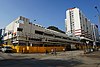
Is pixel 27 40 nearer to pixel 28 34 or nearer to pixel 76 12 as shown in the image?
pixel 28 34

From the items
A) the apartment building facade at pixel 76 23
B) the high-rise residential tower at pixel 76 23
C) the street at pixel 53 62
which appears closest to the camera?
the street at pixel 53 62

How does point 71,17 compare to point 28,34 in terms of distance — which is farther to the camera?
point 71,17

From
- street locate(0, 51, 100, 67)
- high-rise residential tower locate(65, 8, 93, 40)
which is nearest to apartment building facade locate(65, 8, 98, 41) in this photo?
high-rise residential tower locate(65, 8, 93, 40)

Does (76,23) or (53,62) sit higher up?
(76,23)

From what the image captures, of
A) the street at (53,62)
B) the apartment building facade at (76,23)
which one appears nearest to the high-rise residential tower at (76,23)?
the apartment building facade at (76,23)

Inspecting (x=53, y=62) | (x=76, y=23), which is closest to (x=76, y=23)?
(x=76, y=23)

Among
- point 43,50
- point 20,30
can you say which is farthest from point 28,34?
point 43,50

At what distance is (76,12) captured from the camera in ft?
459

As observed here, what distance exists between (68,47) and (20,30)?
69.6 ft

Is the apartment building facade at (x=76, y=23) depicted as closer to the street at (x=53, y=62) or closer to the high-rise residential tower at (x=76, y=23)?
the high-rise residential tower at (x=76, y=23)

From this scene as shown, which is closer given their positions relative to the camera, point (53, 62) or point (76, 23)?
point (53, 62)

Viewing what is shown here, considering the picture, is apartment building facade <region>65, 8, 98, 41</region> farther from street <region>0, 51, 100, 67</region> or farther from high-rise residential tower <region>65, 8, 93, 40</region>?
street <region>0, 51, 100, 67</region>

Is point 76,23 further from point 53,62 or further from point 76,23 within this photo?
point 53,62

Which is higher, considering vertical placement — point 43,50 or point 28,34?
Answer: point 28,34
